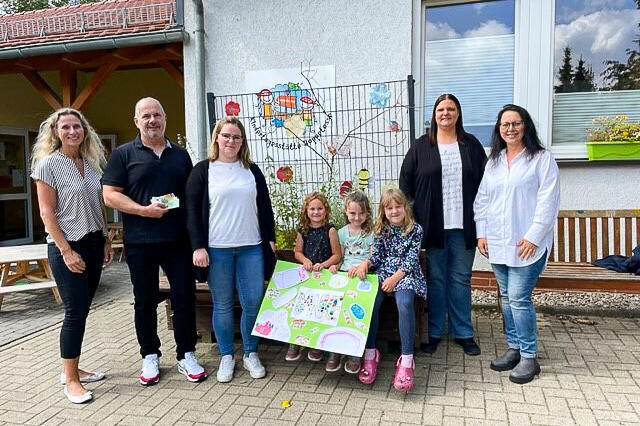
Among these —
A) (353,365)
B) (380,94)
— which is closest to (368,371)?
(353,365)

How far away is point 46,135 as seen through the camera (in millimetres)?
3016

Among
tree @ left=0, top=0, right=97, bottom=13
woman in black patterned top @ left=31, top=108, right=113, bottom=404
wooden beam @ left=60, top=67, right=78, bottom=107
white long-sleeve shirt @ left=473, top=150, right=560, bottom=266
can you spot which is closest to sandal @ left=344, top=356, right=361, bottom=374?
white long-sleeve shirt @ left=473, top=150, right=560, bottom=266

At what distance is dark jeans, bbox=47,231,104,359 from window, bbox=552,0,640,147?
4.44 metres

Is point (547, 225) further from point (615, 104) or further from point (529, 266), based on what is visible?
point (615, 104)

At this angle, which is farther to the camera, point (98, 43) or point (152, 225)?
point (98, 43)

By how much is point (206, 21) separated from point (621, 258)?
493 centimetres

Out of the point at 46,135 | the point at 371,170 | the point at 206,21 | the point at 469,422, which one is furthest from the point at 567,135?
the point at 46,135

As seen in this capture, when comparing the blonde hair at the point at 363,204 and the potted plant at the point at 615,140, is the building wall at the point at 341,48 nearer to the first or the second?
the potted plant at the point at 615,140

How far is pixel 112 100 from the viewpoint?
10.2 meters

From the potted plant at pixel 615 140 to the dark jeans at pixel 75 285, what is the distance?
14.6 ft

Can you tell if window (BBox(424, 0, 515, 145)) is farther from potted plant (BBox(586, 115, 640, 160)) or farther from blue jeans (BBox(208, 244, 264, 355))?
blue jeans (BBox(208, 244, 264, 355))

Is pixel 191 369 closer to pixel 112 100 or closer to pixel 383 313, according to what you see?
pixel 383 313

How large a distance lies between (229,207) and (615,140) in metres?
3.80

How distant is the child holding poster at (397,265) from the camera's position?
3.10m
